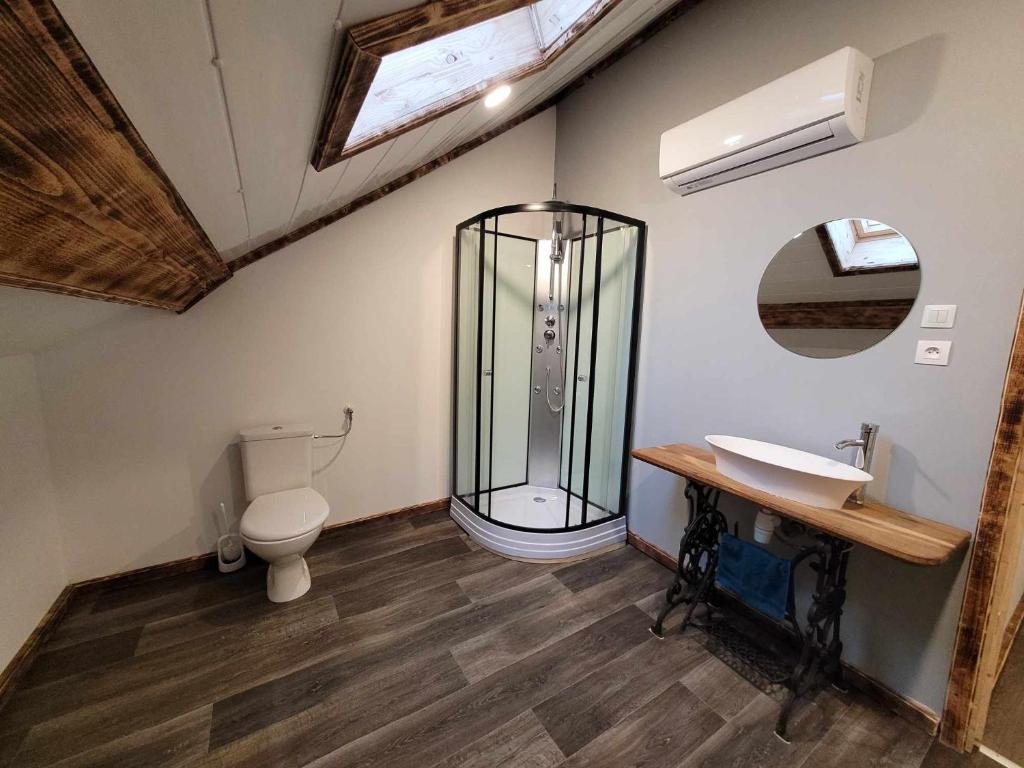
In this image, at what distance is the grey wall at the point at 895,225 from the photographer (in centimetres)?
125

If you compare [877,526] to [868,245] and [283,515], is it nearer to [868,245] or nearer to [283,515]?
[868,245]

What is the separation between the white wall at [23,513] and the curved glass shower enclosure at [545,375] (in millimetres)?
1942

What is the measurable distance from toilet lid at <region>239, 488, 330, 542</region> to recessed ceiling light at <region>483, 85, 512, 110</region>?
6.37 ft

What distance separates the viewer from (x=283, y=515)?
1.91 meters

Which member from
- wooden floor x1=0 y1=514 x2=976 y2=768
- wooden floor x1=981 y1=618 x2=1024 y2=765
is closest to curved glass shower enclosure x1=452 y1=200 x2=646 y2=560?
wooden floor x1=0 y1=514 x2=976 y2=768

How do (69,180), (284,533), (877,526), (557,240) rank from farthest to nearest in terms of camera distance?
(557,240) → (284,533) → (877,526) → (69,180)

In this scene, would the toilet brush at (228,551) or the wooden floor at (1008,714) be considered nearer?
the wooden floor at (1008,714)

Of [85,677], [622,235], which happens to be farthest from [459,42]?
[85,677]

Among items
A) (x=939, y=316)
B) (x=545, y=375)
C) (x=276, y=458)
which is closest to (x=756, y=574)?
(x=939, y=316)

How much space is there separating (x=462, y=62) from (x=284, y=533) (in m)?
1.95

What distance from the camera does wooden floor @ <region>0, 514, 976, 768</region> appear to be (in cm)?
130

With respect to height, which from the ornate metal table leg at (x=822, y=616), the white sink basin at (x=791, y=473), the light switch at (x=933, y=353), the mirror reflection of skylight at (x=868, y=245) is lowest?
the ornate metal table leg at (x=822, y=616)

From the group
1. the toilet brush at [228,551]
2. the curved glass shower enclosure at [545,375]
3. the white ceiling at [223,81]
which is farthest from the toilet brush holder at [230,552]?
the white ceiling at [223,81]

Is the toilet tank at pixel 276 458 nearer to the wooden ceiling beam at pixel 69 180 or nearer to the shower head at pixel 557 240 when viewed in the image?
the wooden ceiling beam at pixel 69 180
